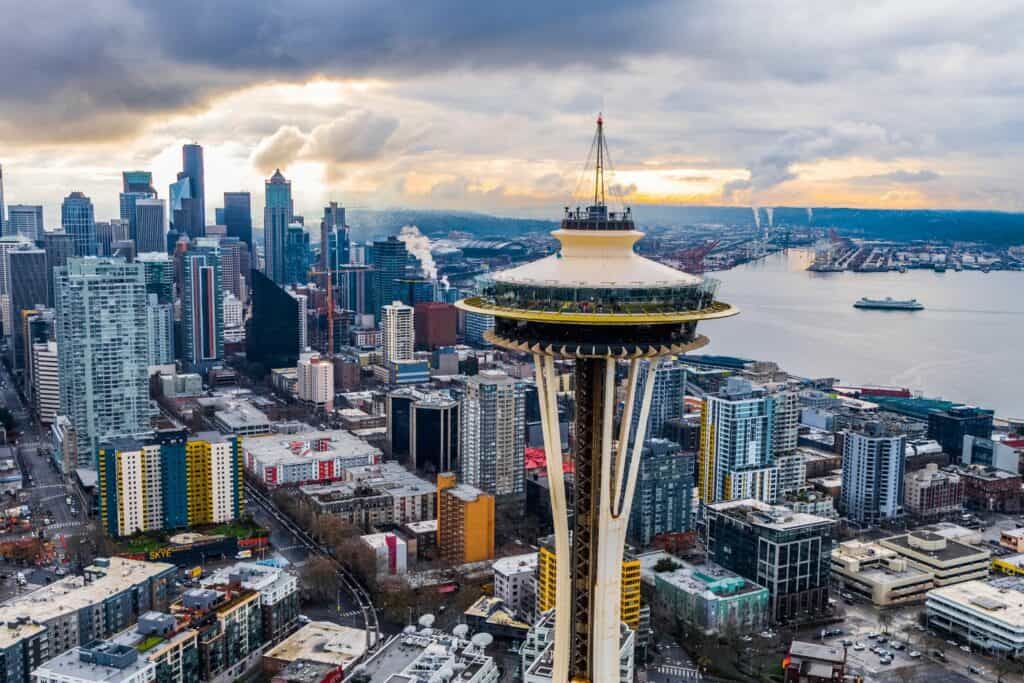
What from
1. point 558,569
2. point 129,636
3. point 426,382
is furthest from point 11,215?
point 558,569

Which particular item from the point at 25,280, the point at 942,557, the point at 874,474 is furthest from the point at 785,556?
the point at 25,280

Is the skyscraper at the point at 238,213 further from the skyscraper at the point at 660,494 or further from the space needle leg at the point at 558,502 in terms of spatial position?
the space needle leg at the point at 558,502

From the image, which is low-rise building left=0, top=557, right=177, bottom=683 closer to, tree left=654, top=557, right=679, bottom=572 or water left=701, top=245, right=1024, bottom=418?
tree left=654, top=557, right=679, bottom=572

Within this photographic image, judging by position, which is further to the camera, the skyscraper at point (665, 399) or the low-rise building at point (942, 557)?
the skyscraper at point (665, 399)

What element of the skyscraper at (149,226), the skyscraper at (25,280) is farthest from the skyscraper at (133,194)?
the skyscraper at (25,280)

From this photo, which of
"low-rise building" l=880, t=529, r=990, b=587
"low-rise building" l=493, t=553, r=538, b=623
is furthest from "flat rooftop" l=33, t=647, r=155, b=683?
"low-rise building" l=880, t=529, r=990, b=587

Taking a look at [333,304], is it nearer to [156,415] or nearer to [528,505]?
[156,415]
